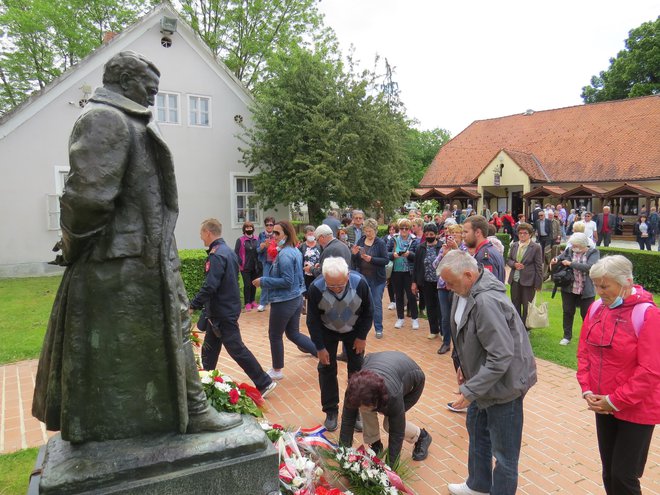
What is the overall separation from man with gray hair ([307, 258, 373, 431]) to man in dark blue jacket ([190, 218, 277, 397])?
950 mm

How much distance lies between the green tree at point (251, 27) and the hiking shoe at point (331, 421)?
80.0 ft

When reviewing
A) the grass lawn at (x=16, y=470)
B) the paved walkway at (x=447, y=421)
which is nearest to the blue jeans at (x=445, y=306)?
the paved walkway at (x=447, y=421)

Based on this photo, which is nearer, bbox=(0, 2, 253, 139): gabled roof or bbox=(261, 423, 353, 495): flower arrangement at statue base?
bbox=(261, 423, 353, 495): flower arrangement at statue base

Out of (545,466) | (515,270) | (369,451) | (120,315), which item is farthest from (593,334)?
(515,270)

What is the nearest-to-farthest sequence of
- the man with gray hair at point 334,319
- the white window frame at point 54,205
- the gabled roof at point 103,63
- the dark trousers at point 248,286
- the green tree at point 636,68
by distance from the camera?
1. the man with gray hair at point 334,319
2. the dark trousers at point 248,286
3. the gabled roof at point 103,63
4. the white window frame at point 54,205
5. the green tree at point 636,68

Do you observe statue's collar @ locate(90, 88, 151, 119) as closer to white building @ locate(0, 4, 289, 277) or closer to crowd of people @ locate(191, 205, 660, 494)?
crowd of people @ locate(191, 205, 660, 494)

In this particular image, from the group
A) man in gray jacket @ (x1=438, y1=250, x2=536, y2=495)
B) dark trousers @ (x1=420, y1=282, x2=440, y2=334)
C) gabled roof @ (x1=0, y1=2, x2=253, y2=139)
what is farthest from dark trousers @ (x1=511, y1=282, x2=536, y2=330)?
gabled roof @ (x1=0, y1=2, x2=253, y2=139)

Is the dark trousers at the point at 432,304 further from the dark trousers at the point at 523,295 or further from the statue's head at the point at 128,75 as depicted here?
the statue's head at the point at 128,75

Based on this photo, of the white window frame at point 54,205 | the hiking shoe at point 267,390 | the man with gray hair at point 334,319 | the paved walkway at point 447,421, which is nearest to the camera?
the paved walkway at point 447,421

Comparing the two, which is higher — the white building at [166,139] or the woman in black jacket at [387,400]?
the white building at [166,139]

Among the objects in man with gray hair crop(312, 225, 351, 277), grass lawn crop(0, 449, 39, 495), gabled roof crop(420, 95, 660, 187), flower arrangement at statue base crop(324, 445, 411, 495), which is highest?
gabled roof crop(420, 95, 660, 187)

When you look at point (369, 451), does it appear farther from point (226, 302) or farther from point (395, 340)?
point (395, 340)

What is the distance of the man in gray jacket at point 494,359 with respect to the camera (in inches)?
120

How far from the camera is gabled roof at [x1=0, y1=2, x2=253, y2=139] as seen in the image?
44.9ft
